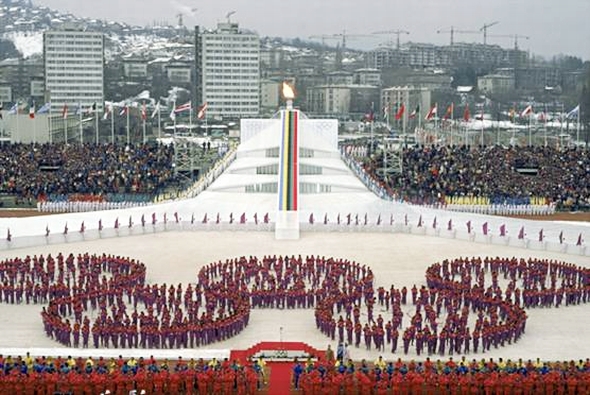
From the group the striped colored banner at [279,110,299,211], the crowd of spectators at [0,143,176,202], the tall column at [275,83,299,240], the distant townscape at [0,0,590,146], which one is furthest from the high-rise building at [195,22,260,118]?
the tall column at [275,83,299,240]

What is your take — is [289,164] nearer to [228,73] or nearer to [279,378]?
[279,378]

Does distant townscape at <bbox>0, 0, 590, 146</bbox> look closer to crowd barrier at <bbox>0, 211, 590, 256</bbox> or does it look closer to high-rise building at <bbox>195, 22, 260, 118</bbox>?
high-rise building at <bbox>195, 22, 260, 118</bbox>

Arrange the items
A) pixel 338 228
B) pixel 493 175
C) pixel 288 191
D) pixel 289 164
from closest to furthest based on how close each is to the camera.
→ pixel 288 191, pixel 338 228, pixel 289 164, pixel 493 175

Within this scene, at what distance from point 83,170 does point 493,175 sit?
26.3 metres

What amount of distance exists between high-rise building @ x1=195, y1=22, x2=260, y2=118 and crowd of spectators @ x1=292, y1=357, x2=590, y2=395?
379ft

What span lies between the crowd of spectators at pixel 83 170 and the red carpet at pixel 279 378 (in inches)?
1205

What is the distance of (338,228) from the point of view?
42406 millimetres

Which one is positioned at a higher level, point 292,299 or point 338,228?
point 338,228

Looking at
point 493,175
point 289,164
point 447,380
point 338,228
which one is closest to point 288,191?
point 338,228

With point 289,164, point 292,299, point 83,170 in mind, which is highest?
point 289,164

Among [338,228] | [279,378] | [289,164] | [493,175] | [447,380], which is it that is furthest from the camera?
[493,175]

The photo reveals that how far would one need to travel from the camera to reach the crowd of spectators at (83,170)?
2112 inches

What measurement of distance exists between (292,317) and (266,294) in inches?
57.1

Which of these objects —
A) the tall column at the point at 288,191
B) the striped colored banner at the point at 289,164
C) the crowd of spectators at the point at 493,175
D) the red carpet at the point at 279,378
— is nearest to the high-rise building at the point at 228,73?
the crowd of spectators at the point at 493,175
